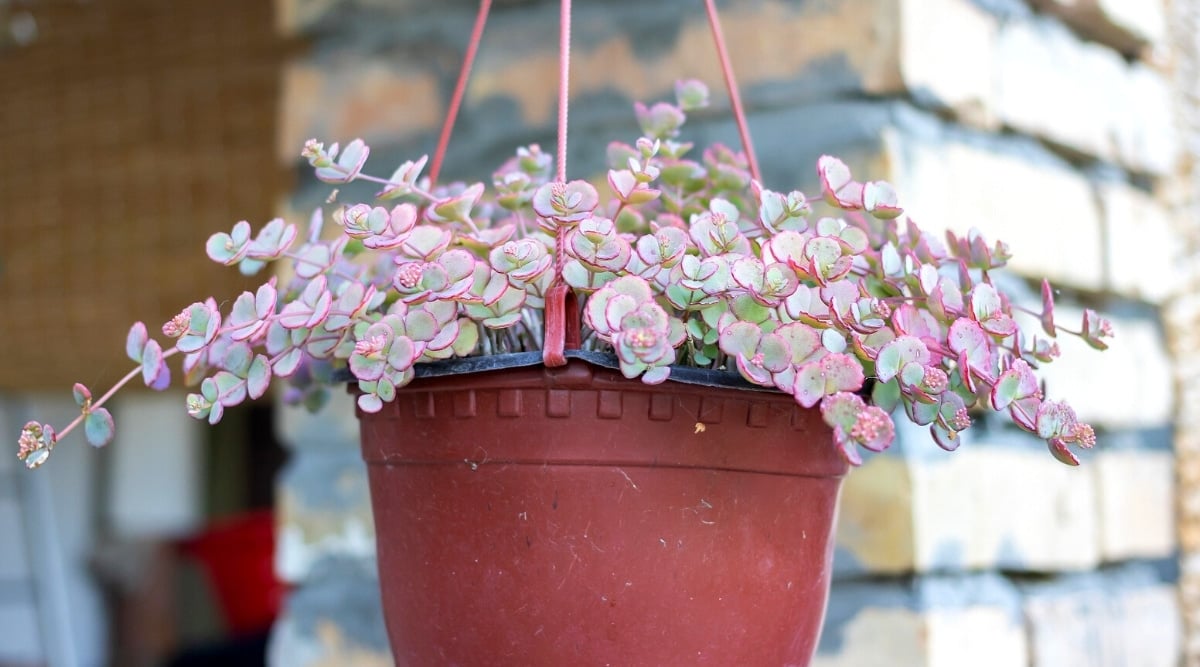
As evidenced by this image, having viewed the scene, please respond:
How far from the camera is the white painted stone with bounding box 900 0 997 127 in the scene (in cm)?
88

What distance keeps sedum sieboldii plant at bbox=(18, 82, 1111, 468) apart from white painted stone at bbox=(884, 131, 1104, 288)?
0.92 feet

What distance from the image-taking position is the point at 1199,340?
1285 mm

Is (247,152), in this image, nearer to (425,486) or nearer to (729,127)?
(729,127)

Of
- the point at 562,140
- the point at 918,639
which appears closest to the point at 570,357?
the point at 562,140

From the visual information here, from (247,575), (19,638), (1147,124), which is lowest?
(19,638)

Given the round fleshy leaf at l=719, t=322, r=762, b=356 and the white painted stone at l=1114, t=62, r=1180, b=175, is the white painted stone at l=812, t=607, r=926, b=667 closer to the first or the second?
the round fleshy leaf at l=719, t=322, r=762, b=356

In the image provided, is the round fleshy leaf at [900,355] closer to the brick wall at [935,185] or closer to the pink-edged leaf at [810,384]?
the pink-edged leaf at [810,384]

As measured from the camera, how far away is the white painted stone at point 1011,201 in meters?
0.89

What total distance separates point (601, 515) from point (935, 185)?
1.60ft

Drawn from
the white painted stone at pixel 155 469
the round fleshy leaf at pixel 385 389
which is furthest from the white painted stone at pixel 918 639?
the white painted stone at pixel 155 469

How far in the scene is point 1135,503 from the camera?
1.14 metres

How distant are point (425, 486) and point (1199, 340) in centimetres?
104

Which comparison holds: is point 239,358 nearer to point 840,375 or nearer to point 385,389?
point 385,389

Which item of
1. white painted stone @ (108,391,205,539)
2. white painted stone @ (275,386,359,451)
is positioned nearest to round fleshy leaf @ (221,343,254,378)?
white painted stone @ (275,386,359,451)
